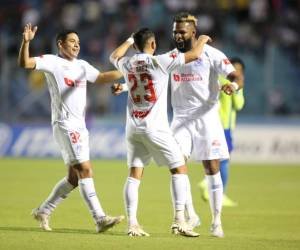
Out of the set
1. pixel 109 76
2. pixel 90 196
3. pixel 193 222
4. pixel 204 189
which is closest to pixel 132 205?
pixel 90 196

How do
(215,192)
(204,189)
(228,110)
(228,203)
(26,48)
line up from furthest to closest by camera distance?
(228,203) → (204,189) → (228,110) → (215,192) → (26,48)

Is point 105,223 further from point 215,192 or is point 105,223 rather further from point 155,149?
point 215,192

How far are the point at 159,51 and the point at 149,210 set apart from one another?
9844 millimetres

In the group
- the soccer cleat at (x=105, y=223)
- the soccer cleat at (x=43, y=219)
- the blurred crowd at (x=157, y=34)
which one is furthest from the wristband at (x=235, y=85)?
the blurred crowd at (x=157, y=34)

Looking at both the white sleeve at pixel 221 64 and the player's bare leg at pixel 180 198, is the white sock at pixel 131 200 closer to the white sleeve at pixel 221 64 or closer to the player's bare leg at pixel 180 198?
the player's bare leg at pixel 180 198

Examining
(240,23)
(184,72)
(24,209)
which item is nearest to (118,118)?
Result: (240,23)

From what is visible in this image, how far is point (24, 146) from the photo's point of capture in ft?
73.3

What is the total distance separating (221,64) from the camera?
31.6 ft

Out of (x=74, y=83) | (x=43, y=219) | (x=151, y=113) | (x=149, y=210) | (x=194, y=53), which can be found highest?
(x=194, y=53)

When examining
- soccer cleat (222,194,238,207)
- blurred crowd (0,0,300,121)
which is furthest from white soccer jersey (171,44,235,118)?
blurred crowd (0,0,300,121)

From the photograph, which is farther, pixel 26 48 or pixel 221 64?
pixel 221 64

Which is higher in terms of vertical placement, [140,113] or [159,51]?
[140,113]

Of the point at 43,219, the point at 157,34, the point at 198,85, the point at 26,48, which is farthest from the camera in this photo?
the point at 157,34

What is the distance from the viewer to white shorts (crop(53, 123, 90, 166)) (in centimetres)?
930
